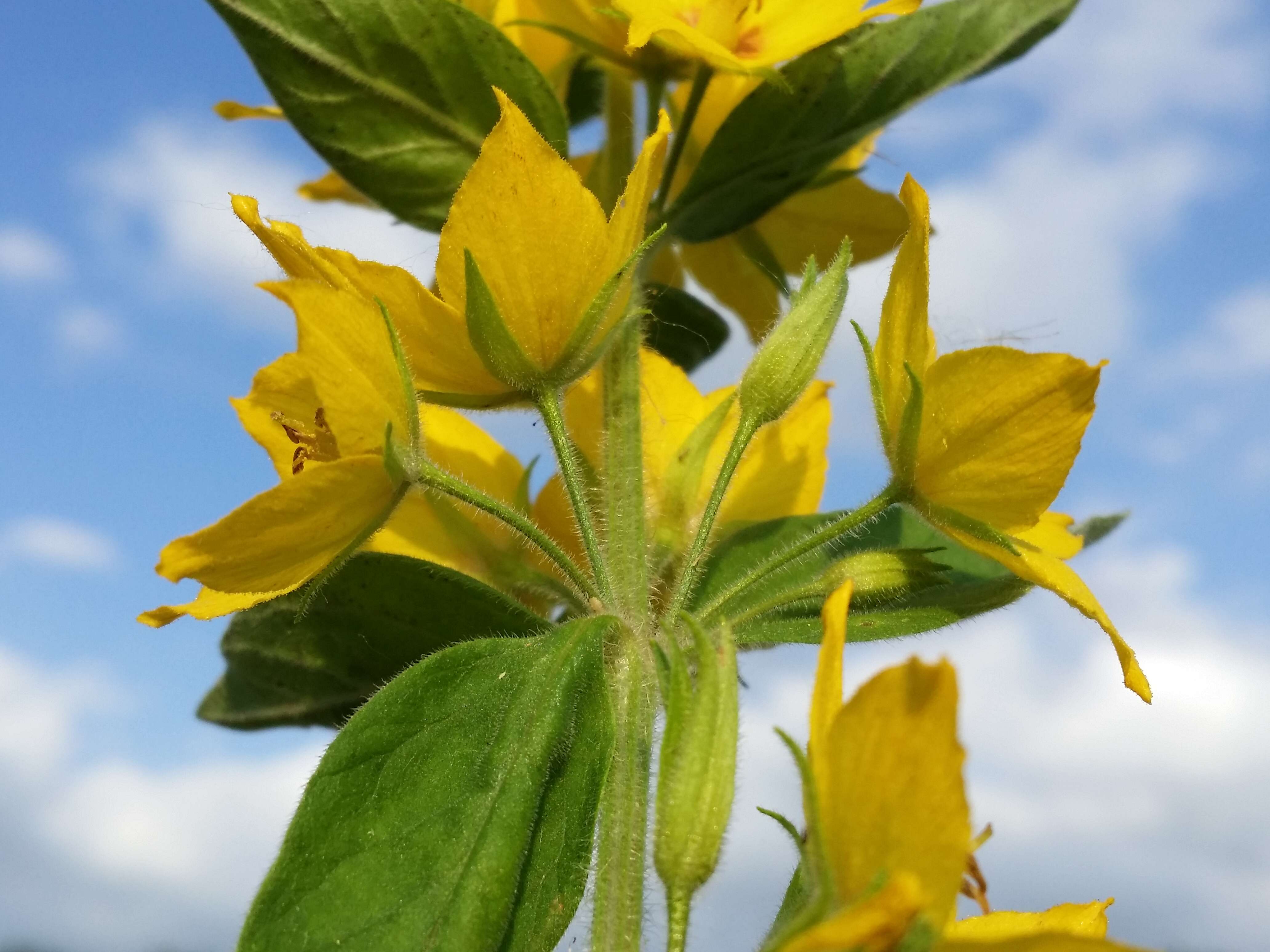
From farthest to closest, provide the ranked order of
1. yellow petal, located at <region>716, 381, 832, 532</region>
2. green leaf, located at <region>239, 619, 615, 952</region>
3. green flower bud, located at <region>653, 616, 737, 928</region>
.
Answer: yellow petal, located at <region>716, 381, 832, 532</region>
green leaf, located at <region>239, 619, 615, 952</region>
green flower bud, located at <region>653, 616, 737, 928</region>

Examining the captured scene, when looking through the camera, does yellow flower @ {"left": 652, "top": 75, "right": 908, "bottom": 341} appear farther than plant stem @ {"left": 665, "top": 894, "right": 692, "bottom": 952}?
Yes

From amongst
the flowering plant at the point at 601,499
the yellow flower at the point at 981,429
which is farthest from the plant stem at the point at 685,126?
the yellow flower at the point at 981,429

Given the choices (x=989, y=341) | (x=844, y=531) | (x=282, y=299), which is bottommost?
(x=844, y=531)

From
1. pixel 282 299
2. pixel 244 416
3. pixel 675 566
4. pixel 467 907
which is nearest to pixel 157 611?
pixel 244 416

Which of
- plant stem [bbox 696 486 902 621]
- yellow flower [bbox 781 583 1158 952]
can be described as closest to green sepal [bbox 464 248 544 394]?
plant stem [bbox 696 486 902 621]

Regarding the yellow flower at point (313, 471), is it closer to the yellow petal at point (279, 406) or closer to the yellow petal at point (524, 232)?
the yellow petal at point (279, 406)

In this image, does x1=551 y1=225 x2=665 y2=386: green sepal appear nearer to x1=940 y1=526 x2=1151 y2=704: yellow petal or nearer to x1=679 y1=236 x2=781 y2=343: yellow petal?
x1=940 y1=526 x2=1151 y2=704: yellow petal

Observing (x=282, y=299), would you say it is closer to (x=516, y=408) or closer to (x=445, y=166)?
(x=516, y=408)

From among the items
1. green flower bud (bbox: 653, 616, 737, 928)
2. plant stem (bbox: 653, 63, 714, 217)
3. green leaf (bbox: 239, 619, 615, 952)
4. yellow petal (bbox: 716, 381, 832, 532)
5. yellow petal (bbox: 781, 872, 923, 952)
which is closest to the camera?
yellow petal (bbox: 781, 872, 923, 952)
